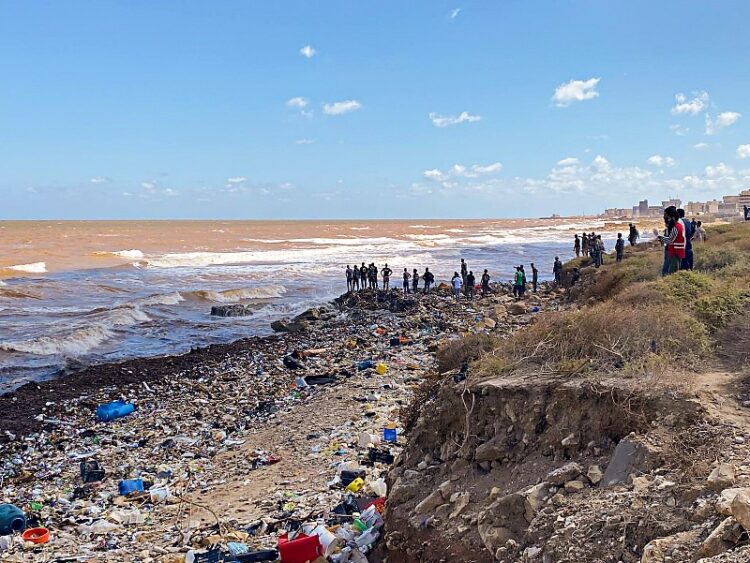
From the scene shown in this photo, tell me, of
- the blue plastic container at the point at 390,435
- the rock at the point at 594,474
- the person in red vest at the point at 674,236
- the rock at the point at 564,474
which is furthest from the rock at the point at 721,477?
the person in red vest at the point at 674,236

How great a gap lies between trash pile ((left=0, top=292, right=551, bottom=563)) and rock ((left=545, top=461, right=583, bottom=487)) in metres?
1.85

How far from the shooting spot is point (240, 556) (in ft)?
17.9

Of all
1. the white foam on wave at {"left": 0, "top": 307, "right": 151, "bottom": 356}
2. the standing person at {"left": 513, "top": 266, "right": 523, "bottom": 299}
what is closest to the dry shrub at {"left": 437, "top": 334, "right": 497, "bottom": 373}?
the white foam on wave at {"left": 0, "top": 307, "right": 151, "bottom": 356}

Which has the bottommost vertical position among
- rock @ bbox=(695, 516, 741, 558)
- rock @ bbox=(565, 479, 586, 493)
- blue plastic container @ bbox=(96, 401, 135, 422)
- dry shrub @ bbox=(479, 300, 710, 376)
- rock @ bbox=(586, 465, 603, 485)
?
blue plastic container @ bbox=(96, 401, 135, 422)

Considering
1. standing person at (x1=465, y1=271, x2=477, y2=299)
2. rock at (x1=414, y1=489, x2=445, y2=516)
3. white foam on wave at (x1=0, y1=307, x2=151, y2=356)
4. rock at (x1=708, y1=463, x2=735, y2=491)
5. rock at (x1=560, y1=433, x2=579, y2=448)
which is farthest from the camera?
standing person at (x1=465, y1=271, x2=477, y2=299)

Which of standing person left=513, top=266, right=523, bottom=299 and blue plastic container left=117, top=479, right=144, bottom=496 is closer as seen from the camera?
blue plastic container left=117, top=479, right=144, bottom=496

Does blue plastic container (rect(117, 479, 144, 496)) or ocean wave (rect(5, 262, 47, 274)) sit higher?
ocean wave (rect(5, 262, 47, 274))

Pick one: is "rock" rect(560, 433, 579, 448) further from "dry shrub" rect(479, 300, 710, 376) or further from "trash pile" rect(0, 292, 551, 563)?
"trash pile" rect(0, 292, 551, 563)

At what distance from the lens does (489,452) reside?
498 centimetres

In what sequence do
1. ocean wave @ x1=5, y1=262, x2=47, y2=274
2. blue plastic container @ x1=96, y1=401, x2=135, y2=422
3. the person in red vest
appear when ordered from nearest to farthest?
the person in red vest < blue plastic container @ x1=96, y1=401, x2=135, y2=422 < ocean wave @ x1=5, y1=262, x2=47, y2=274

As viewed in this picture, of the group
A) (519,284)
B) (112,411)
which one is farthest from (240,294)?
(112,411)

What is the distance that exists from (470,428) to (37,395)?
1143cm

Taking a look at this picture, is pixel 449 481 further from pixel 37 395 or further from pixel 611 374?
pixel 37 395

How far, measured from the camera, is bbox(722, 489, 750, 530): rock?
9.30ft
